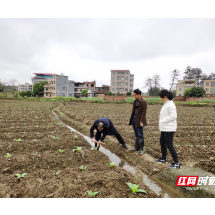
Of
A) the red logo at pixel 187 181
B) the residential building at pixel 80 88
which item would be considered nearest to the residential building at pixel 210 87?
the residential building at pixel 80 88

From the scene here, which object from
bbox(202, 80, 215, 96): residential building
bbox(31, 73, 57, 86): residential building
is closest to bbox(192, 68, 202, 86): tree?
bbox(202, 80, 215, 96): residential building

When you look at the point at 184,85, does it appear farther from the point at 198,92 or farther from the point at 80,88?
the point at 80,88

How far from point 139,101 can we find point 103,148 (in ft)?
10.3

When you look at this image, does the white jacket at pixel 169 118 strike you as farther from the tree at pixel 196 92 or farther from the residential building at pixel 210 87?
the residential building at pixel 210 87

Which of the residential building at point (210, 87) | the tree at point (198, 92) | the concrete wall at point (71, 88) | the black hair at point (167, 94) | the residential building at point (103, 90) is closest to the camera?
the black hair at point (167, 94)

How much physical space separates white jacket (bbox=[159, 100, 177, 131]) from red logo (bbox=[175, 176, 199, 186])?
131 centimetres

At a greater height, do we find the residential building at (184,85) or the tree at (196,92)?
the residential building at (184,85)

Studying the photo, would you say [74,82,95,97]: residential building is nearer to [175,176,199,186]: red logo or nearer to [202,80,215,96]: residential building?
[202,80,215,96]: residential building

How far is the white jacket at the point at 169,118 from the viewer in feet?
13.4

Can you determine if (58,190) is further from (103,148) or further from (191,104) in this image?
(191,104)

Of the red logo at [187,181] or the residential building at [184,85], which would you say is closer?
the red logo at [187,181]

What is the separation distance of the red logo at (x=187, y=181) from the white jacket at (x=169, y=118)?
1.31 meters

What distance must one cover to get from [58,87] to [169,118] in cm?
5741

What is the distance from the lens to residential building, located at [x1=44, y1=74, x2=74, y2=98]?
5659 cm
